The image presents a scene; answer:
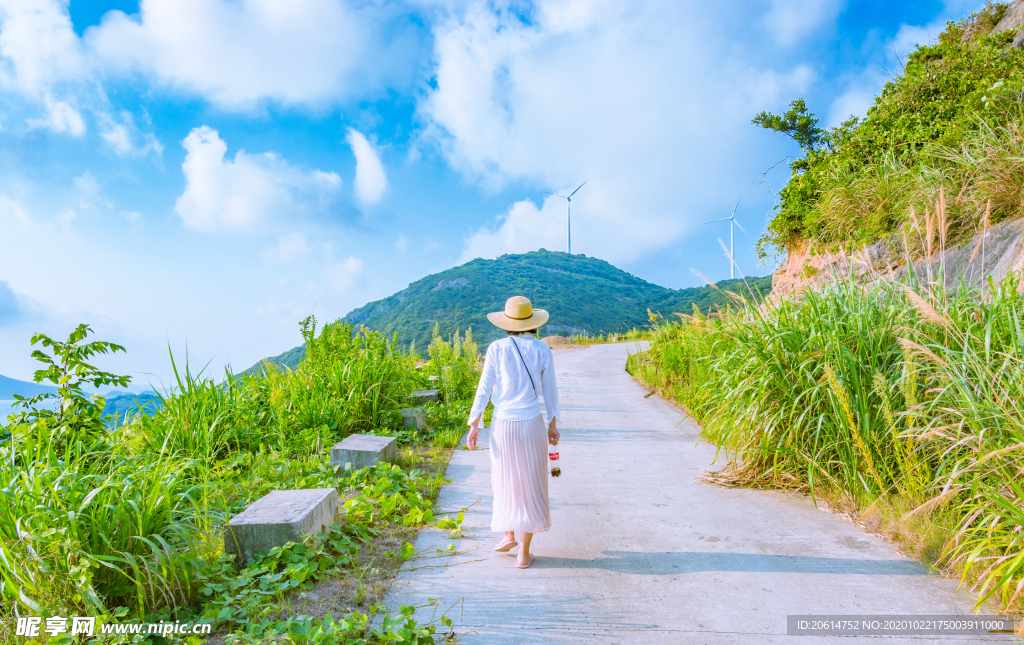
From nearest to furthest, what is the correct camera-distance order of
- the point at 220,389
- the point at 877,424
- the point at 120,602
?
the point at 120,602 → the point at 877,424 → the point at 220,389

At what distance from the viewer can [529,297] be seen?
6303cm

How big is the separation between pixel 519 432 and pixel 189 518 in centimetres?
203

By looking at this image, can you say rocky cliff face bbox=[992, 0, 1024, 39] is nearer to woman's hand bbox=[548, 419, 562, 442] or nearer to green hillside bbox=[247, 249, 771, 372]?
woman's hand bbox=[548, 419, 562, 442]

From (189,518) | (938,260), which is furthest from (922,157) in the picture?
(189,518)

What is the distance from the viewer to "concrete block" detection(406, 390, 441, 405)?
25.3ft

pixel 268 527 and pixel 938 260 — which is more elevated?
pixel 938 260

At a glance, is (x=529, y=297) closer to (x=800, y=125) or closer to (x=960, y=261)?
(x=800, y=125)

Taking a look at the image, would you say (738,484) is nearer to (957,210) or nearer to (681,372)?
(681,372)

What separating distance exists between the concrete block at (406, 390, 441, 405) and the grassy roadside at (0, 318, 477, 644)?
1529 millimetres

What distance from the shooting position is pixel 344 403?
665cm

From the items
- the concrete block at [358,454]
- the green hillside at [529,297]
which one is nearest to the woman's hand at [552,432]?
the concrete block at [358,454]

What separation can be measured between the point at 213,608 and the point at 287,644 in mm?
558

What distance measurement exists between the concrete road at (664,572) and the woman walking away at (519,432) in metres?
0.27

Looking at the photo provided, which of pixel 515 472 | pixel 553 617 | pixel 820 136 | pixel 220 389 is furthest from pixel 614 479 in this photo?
pixel 820 136
